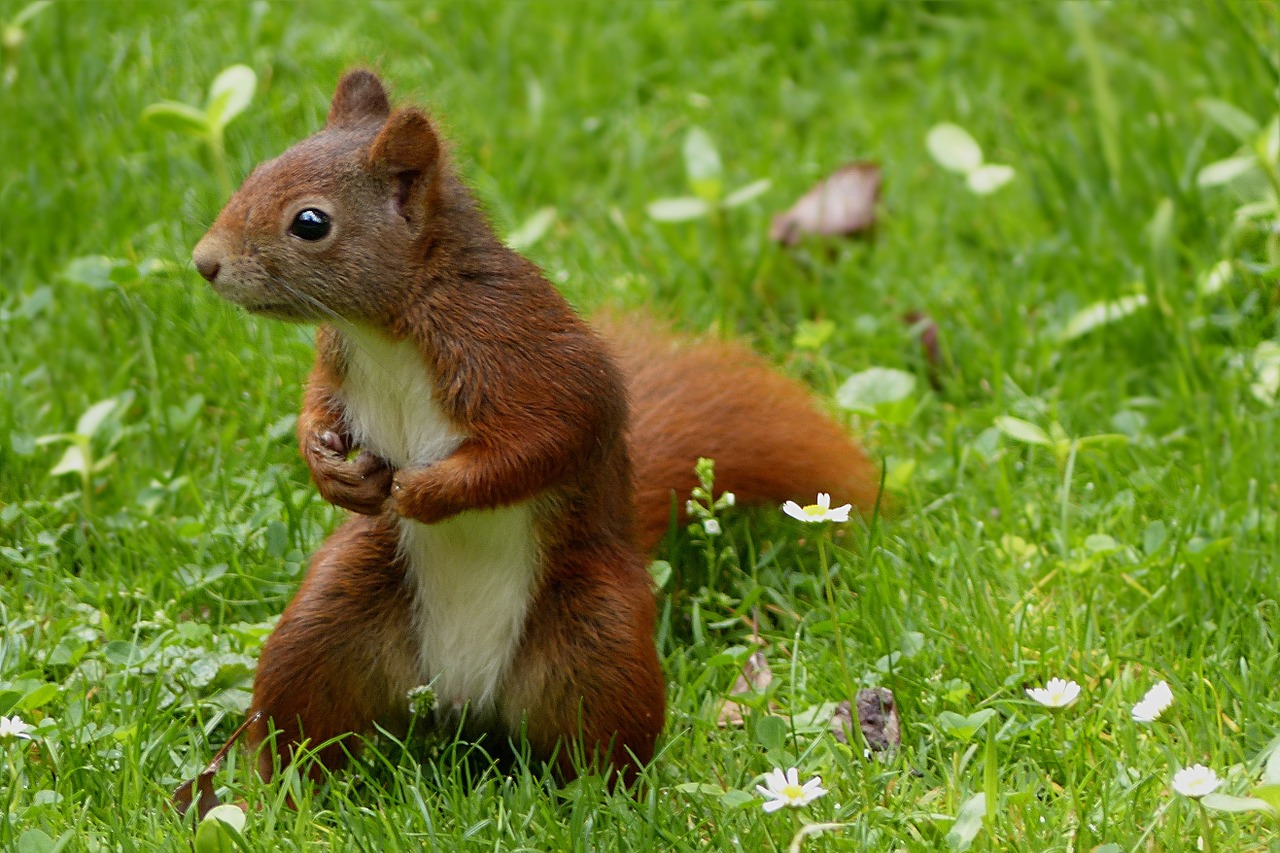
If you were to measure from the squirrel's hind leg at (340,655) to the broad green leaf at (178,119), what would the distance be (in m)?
1.14

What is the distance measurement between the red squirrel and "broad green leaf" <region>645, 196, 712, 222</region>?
119cm

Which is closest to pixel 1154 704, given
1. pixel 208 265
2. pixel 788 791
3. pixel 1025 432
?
pixel 788 791

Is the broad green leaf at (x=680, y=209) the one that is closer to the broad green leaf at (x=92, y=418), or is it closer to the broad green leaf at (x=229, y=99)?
the broad green leaf at (x=229, y=99)

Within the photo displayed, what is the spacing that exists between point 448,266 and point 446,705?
620 millimetres

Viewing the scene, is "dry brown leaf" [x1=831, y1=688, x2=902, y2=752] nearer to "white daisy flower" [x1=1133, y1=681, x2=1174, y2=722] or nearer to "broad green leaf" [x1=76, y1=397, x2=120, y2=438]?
"white daisy flower" [x1=1133, y1=681, x2=1174, y2=722]

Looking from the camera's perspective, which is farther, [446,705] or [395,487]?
[446,705]

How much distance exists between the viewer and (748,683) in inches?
99.6

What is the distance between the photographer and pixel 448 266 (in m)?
2.22

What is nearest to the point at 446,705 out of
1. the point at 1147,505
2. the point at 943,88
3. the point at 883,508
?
the point at 883,508

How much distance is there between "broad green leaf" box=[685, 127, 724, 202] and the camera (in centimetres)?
355

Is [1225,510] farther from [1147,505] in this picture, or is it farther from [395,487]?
[395,487]

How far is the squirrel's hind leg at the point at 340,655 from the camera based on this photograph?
228 cm

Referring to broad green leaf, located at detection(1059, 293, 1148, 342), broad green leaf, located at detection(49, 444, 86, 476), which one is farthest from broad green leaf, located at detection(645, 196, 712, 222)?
broad green leaf, located at detection(49, 444, 86, 476)

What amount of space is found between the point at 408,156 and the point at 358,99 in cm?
27
